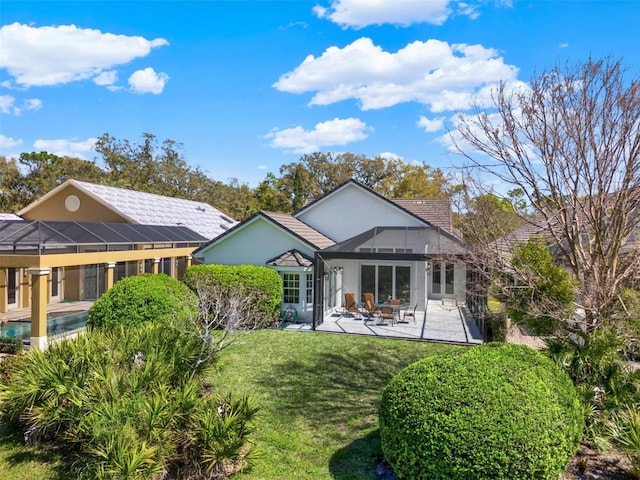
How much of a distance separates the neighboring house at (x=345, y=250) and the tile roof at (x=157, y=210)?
8.22 m

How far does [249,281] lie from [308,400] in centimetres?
900

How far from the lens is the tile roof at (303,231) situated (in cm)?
2113

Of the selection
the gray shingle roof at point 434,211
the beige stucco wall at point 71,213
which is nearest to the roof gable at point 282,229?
the gray shingle roof at point 434,211

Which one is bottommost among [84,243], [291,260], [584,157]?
[291,260]

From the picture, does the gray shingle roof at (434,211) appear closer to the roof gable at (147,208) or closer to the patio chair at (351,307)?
the patio chair at (351,307)

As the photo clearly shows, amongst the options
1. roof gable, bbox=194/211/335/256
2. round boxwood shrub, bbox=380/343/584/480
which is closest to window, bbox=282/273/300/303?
roof gable, bbox=194/211/335/256

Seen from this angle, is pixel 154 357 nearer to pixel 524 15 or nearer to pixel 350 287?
pixel 524 15

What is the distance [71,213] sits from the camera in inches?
1039

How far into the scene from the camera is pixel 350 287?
24.5m

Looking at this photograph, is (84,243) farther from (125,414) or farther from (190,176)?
(190,176)

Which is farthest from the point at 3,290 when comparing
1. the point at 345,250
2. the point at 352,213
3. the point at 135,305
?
the point at 352,213

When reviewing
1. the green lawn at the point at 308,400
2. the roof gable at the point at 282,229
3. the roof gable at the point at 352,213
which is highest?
the roof gable at the point at 352,213

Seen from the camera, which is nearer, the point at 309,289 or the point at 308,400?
the point at 308,400

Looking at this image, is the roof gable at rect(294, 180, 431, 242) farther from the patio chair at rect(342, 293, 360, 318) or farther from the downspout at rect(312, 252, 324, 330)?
the downspout at rect(312, 252, 324, 330)
